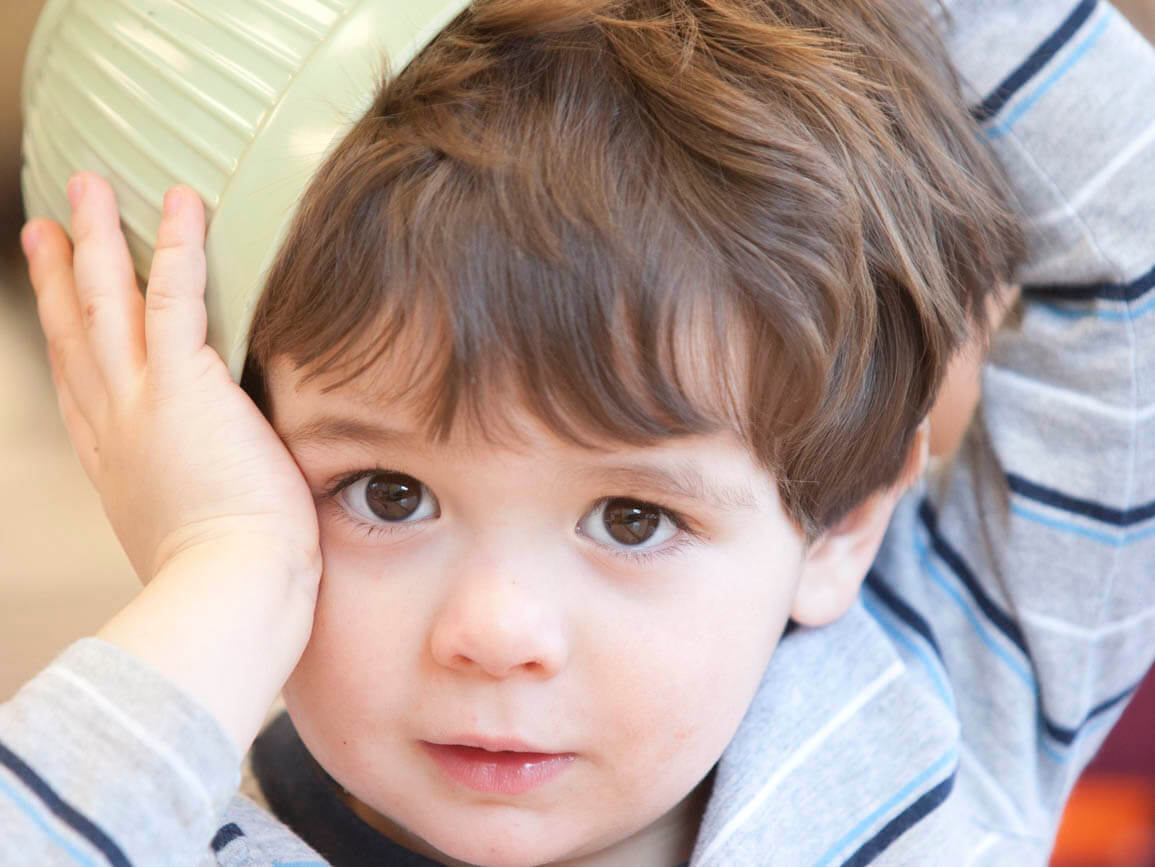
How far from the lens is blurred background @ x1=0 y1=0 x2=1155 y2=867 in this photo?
1.28m

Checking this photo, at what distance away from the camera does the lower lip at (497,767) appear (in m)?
0.67

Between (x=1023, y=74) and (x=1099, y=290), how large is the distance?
15 cm

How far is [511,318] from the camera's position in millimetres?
587

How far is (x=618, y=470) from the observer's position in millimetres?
625

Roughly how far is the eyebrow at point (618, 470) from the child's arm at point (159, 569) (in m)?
0.02

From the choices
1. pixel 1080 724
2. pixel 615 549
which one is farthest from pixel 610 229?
pixel 1080 724

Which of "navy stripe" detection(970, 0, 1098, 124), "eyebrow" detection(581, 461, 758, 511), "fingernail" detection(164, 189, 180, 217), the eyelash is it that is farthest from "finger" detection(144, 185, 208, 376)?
"navy stripe" detection(970, 0, 1098, 124)

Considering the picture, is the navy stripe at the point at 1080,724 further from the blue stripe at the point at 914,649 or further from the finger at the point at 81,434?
the finger at the point at 81,434

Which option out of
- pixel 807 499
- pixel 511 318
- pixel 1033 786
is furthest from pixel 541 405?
pixel 1033 786

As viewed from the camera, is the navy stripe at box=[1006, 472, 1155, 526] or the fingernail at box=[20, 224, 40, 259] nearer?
the fingernail at box=[20, 224, 40, 259]

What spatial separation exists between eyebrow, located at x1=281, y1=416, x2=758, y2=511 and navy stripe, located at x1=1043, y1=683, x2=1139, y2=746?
1.20ft

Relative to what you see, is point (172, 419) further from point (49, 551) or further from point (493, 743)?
point (49, 551)

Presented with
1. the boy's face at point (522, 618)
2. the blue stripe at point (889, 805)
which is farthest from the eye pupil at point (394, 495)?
the blue stripe at point (889, 805)

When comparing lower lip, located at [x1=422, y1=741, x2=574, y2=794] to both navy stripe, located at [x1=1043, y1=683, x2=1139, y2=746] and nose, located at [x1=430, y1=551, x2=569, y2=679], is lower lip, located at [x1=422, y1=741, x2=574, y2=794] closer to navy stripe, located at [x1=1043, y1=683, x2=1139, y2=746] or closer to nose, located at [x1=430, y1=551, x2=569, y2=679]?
nose, located at [x1=430, y1=551, x2=569, y2=679]
